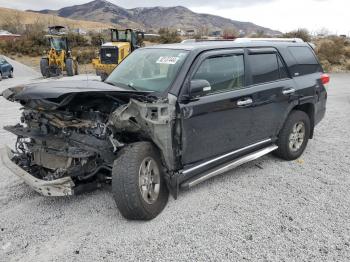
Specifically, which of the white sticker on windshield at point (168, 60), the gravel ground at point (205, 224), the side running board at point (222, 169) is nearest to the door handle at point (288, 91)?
the side running board at point (222, 169)

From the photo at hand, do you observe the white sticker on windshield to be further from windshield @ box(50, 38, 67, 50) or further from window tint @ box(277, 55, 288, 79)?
windshield @ box(50, 38, 67, 50)

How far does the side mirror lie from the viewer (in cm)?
365

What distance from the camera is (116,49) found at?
17141mm

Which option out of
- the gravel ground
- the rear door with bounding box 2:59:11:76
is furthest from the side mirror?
the rear door with bounding box 2:59:11:76

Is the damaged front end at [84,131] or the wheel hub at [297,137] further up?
the damaged front end at [84,131]

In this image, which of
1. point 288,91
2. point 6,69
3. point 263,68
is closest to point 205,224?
point 263,68

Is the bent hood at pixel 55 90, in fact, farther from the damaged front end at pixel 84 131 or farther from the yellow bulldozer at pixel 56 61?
the yellow bulldozer at pixel 56 61

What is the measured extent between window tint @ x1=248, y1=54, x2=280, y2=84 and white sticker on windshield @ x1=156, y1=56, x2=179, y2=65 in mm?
1092

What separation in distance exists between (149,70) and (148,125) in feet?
3.28

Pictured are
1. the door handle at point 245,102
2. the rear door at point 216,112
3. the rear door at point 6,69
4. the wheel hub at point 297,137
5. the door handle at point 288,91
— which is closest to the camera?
the rear door at point 216,112

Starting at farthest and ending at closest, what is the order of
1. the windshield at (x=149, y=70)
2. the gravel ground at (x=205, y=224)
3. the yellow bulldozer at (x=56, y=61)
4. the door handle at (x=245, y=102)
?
the yellow bulldozer at (x=56, y=61), the door handle at (x=245, y=102), the windshield at (x=149, y=70), the gravel ground at (x=205, y=224)

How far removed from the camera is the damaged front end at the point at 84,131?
3461mm

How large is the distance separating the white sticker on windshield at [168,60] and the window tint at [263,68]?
1092mm

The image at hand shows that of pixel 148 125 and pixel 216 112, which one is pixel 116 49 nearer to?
pixel 216 112
